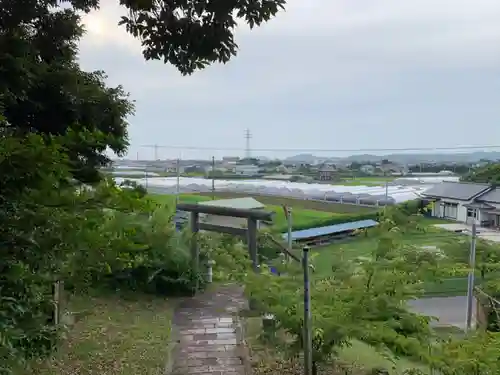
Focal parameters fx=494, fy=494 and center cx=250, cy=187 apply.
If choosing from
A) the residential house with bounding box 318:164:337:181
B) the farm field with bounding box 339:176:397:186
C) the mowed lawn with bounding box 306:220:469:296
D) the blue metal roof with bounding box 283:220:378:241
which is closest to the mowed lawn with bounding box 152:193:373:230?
the blue metal roof with bounding box 283:220:378:241

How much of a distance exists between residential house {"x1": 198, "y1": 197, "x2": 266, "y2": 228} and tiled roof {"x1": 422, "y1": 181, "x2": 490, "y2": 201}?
259cm

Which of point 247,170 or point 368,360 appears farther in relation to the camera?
point 247,170

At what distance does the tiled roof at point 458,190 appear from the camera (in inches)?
290

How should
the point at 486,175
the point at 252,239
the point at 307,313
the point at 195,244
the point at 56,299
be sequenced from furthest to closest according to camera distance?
the point at 486,175 → the point at 195,244 → the point at 252,239 → the point at 56,299 → the point at 307,313

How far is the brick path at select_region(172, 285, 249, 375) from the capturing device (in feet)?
13.7

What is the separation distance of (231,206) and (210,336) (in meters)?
2.04

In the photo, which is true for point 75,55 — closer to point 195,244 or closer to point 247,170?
point 195,244

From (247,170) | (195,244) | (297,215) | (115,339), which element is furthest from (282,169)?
(115,339)

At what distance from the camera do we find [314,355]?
11.5ft

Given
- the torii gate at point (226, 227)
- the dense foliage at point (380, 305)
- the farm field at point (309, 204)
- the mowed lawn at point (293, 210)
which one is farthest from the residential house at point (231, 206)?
the dense foliage at point (380, 305)

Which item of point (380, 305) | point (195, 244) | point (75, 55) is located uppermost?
point (75, 55)

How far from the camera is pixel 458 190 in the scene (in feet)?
25.1

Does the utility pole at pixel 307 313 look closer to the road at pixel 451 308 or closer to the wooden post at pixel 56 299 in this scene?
the wooden post at pixel 56 299

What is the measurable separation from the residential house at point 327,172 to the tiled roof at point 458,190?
4.88 ft
